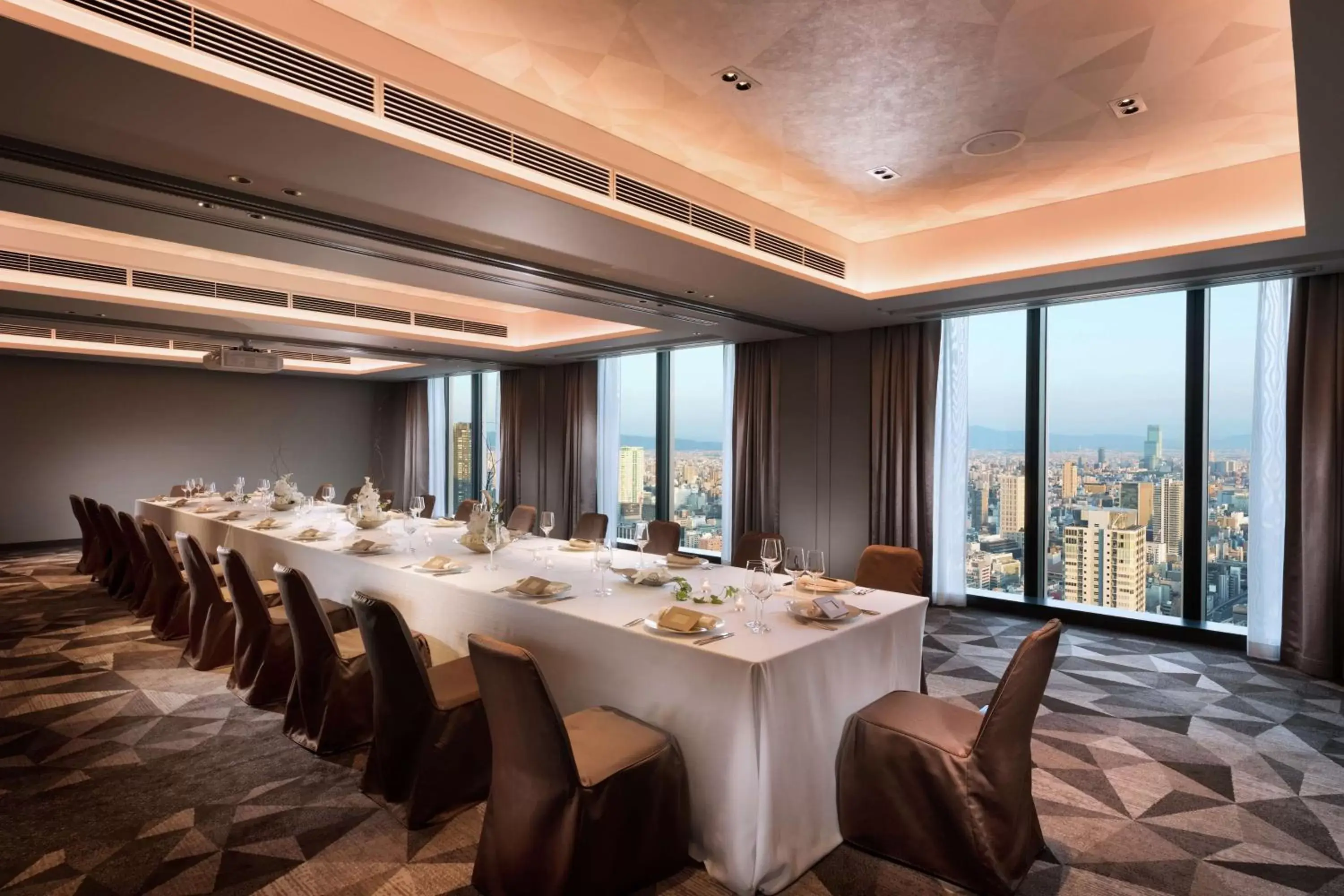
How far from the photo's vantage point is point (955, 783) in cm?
236

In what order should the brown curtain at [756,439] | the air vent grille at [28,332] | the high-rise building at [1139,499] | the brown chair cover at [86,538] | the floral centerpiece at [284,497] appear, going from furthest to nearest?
the air vent grille at [28,332] → the brown curtain at [756,439] → the brown chair cover at [86,538] → the floral centerpiece at [284,497] → the high-rise building at [1139,499]

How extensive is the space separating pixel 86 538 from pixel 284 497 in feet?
10.3

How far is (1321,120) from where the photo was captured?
105 inches

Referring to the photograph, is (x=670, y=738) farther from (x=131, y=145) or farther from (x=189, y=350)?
(x=189, y=350)

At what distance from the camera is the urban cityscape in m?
5.53

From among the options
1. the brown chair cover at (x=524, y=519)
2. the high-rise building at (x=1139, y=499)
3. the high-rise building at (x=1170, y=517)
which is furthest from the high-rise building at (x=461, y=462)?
the high-rise building at (x=1170, y=517)

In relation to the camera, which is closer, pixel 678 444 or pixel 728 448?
pixel 728 448

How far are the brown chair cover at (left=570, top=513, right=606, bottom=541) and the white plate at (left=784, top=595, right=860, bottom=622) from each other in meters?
3.10

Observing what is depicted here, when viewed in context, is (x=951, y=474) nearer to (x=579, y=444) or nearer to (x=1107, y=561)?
(x=1107, y=561)

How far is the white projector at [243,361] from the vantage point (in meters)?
7.48

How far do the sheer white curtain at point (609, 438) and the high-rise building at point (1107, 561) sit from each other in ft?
18.3

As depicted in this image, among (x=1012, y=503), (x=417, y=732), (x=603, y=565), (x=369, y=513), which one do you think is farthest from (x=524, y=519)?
(x=1012, y=503)

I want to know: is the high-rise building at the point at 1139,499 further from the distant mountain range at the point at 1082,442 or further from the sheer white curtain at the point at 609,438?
the sheer white curtain at the point at 609,438

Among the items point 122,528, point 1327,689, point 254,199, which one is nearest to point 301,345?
point 122,528
